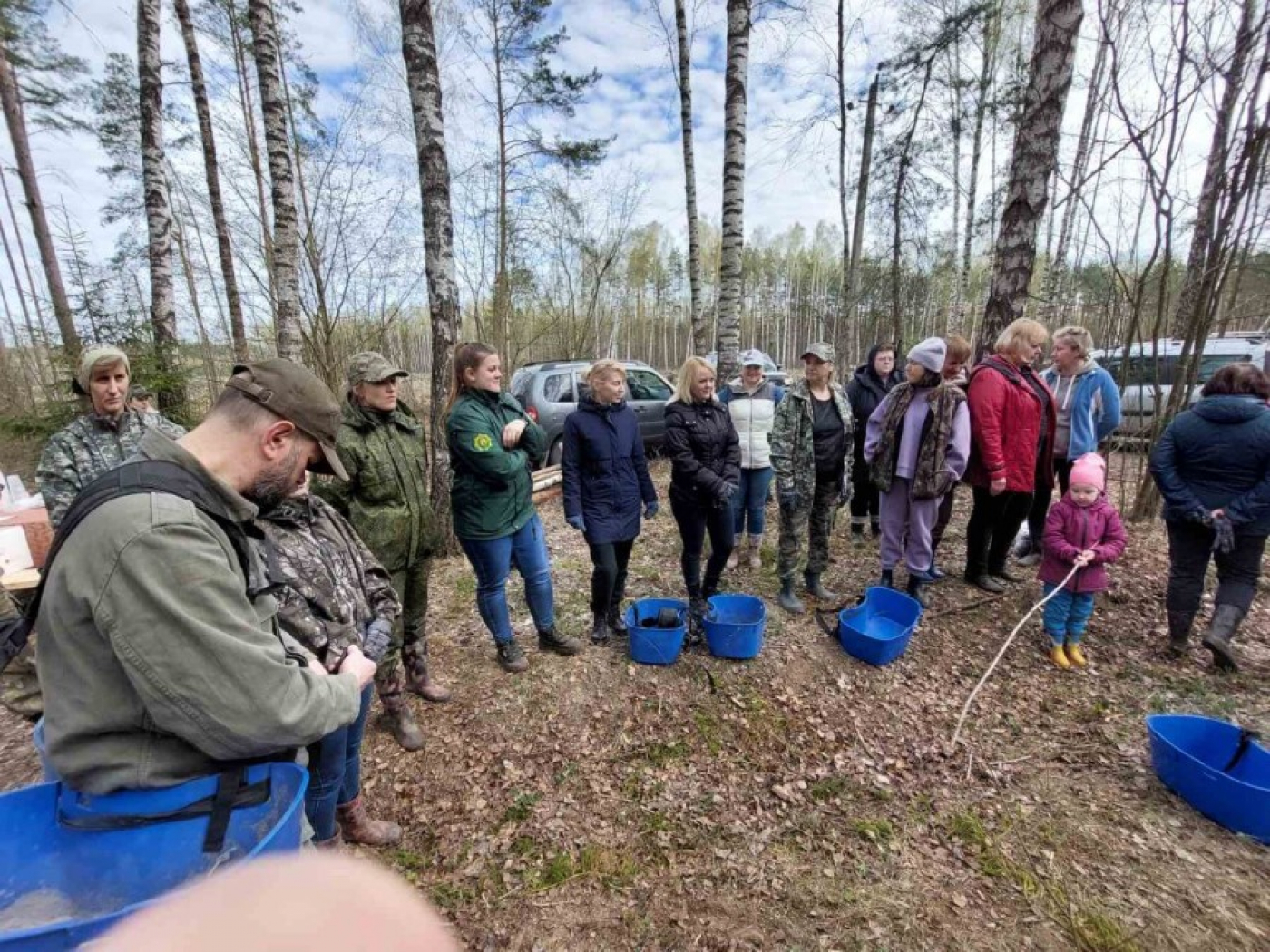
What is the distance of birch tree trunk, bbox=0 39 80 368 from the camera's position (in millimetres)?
9289

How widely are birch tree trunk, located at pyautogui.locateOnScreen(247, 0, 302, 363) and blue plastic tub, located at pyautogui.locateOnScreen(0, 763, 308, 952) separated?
6.30 m

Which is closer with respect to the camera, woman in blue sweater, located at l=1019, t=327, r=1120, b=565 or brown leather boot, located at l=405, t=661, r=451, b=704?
brown leather boot, located at l=405, t=661, r=451, b=704

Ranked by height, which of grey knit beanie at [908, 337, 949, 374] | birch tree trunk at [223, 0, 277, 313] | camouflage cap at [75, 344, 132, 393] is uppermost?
birch tree trunk at [223, 0, 277, 313]

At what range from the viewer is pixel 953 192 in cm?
1548

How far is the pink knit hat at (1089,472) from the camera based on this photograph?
3504 mm

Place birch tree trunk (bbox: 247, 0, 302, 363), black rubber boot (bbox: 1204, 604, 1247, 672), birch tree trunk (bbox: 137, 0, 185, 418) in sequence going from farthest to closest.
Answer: birch tree trunk (bbox: 137, 0, 185, 418) → birch tree trunk (bbox: 247, 0, 302, 363) → black rubber boot (bbox: 1204, 604, 1247, 672)

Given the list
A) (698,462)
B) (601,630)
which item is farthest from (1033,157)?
(601,630)

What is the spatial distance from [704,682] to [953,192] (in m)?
17.7

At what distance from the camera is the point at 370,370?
107 inches

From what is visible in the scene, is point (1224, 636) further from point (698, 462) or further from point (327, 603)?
point (327, 603)

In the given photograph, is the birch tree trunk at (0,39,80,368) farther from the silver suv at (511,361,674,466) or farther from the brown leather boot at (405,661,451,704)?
the brown leather boot at (405,661,451,704)

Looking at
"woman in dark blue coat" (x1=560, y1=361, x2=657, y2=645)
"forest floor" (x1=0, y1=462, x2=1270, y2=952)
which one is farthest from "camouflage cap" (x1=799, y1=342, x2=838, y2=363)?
"forest floor" (x1=0, y1=462, x2=1270, y2=952)

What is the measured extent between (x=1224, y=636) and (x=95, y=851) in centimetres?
549

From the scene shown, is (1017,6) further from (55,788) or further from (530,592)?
(55,788)
